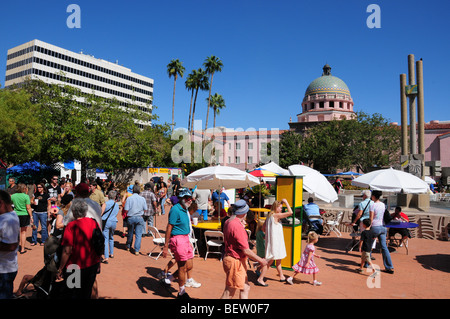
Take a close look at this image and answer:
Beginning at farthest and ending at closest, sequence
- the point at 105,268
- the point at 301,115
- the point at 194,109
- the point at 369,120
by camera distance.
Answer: the point at 301,115
the point at 194,109
the point at 369,120
the point at 105,268

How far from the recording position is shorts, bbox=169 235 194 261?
5285 millimetres

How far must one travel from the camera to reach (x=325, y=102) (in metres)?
68.5

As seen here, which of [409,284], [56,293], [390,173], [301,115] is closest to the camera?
[56,293]

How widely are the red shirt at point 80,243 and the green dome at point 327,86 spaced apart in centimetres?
7069

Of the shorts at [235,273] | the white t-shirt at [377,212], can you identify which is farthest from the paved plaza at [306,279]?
the shorts at [235,273]

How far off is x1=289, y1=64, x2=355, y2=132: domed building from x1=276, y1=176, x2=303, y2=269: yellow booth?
5994 centimetres

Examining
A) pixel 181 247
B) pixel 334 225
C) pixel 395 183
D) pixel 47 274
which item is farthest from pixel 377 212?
pixel 47 274

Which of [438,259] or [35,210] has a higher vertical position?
[35,210]

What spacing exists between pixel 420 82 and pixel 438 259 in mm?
14198

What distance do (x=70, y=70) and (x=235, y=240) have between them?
8331 cm

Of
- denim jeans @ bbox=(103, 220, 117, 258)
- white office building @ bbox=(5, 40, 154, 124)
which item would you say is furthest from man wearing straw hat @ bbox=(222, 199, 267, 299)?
white office building @ bbox=(5, 40, 154, 124)

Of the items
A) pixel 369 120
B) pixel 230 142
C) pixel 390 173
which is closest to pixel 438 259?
pixel 390 173

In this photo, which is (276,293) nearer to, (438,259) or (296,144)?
(438,259)

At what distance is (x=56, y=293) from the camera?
155 inches
